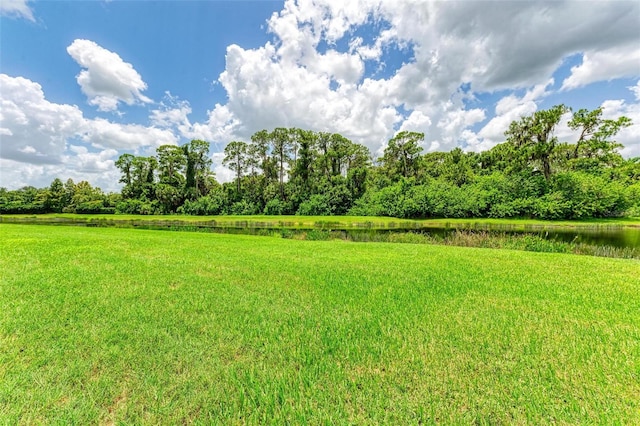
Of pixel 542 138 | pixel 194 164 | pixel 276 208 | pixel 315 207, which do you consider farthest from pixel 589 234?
pixel 194 164

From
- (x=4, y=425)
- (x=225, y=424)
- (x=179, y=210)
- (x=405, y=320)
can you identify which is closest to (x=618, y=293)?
(x=405, y=320)

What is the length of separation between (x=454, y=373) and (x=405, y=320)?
4.50 feet

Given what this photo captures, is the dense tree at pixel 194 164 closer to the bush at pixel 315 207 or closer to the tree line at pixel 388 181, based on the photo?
the tree line at pixel 388 181

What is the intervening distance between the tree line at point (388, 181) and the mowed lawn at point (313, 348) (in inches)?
1831

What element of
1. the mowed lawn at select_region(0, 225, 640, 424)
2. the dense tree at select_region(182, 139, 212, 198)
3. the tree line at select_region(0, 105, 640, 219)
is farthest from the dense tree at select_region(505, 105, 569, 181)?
the dense tree at select_region(182, 139, 212, 198)

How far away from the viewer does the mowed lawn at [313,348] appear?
267 centimetres

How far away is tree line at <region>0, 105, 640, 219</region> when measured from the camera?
44.2 metres

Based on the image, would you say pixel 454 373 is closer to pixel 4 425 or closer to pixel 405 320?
pixel 405 320

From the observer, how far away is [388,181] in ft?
200

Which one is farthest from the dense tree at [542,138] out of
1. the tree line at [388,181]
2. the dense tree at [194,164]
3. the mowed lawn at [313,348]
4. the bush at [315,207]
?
the dense tree at [194,164]

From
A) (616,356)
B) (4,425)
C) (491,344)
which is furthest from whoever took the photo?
(491,344)

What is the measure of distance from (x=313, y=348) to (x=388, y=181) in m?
59.9

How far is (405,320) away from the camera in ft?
14.8

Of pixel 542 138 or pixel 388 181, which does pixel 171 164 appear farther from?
pixel 542 138
